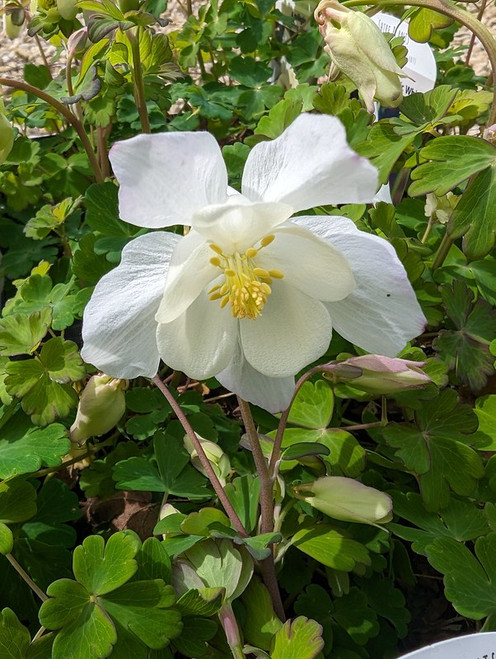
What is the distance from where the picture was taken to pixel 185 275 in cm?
73

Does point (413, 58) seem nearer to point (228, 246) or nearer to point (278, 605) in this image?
point (228, 246)

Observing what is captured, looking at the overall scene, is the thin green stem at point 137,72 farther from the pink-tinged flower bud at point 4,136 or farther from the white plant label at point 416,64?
the white plant label at point 416,64

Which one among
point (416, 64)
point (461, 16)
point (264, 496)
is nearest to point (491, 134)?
point (461, 16)

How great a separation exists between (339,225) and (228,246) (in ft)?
0.39

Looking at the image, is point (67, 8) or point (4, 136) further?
point (67, 8)

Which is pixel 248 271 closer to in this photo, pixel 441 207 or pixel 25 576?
pixel 25 576

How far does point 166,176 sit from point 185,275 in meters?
0.11

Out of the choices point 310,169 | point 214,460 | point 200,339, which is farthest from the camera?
point 214,460

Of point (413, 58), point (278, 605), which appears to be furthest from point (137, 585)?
point (413, 58)

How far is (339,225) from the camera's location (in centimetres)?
75

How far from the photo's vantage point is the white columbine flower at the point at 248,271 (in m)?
0.66

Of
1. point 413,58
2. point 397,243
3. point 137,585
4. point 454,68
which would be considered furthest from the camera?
point 454,68

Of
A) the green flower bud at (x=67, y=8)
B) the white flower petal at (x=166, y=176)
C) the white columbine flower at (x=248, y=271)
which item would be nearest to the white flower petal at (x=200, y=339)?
the white columbine flower at (x=248, y=271)

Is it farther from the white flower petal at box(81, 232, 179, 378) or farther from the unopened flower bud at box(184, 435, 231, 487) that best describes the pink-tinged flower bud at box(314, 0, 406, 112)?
the unopened flower bud at box(184, 435, 231, 487)
